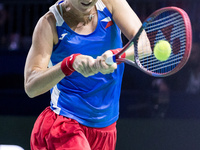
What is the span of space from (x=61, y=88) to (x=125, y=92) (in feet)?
5.03

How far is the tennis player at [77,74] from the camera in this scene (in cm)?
166

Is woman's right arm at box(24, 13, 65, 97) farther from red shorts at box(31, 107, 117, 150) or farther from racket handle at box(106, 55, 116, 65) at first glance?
racket handle at box(106, 55, 116, 65)

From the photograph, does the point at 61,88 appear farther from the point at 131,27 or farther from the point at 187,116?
the point at 187,116

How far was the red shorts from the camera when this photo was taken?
1682mm

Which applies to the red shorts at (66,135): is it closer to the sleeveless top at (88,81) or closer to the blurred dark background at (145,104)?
the sleeveless top at (88,81)

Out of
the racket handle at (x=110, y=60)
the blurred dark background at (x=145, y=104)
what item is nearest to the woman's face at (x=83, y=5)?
the racket handle at (x=110, y=60)

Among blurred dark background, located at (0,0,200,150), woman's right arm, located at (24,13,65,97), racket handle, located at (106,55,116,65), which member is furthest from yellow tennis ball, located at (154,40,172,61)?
blurred dark background, located at (0,0,200,150)

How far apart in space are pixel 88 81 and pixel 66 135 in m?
0.26

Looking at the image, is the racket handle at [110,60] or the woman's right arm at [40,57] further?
the woman's right arm at [40,57]

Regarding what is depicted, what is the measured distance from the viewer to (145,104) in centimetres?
321

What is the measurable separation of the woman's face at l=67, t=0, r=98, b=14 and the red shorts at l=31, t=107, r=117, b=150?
1.61 feet

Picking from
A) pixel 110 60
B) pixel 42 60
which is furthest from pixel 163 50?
pixel 42 60

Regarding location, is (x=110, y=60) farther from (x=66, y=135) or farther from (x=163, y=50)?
(x=66, y=135)

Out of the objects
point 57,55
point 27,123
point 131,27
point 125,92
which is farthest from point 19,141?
point 131,27
